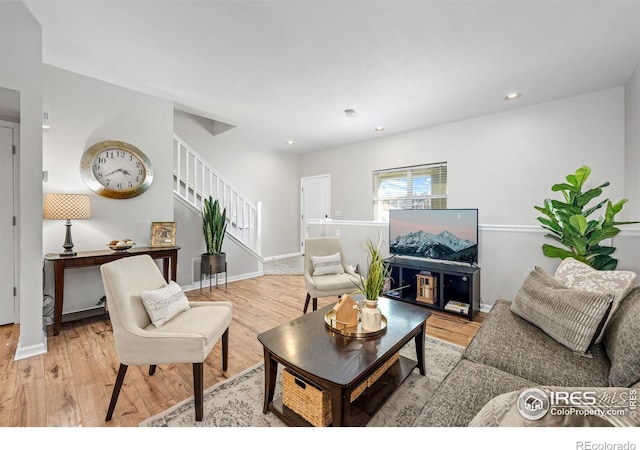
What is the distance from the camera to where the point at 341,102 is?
3.54m

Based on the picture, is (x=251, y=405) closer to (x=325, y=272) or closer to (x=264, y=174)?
(x=325, y=272)

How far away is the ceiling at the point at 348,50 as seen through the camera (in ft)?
6.36

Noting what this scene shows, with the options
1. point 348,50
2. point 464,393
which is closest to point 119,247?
point 348,50

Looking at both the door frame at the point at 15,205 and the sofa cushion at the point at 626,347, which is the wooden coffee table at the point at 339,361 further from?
the door frame at the point at 15,205

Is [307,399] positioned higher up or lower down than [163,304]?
lower down

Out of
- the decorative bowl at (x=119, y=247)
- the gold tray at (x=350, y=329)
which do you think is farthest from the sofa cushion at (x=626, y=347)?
the decorative bowl at (x=119, y=247)

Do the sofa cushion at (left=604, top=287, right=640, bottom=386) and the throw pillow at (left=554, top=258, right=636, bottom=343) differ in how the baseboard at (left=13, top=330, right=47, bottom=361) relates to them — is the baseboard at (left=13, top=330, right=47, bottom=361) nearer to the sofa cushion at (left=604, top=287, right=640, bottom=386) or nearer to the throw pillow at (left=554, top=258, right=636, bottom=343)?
the sofa cushion at (left=604, top=287, right=640, bottom=386)

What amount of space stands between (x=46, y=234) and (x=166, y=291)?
2.08 metres

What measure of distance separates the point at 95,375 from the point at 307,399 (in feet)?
5.31

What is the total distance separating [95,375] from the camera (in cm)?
192

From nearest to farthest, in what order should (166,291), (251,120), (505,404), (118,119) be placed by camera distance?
(505,404) → (166,291) → (118,119) → (251,120)

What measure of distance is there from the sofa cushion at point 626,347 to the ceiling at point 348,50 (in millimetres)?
1983
